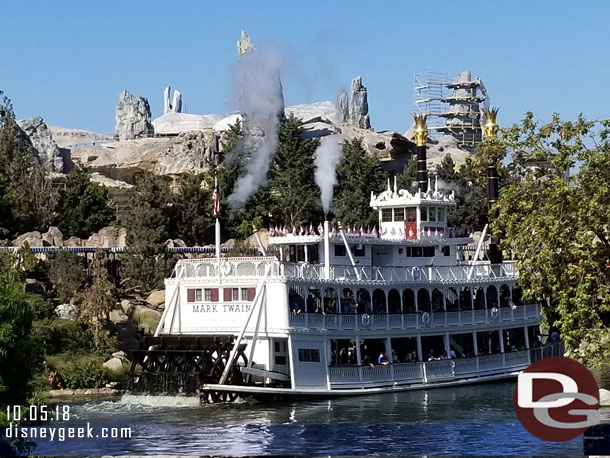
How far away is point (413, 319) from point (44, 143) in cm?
5911

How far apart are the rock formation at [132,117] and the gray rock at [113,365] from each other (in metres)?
87.2

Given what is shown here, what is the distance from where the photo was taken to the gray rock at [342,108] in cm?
12744

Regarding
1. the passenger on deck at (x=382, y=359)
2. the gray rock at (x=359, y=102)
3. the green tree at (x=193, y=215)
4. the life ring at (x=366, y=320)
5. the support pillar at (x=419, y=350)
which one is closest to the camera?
the life ring at (x=366, y=320)

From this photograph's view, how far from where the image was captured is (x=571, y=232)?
32.1m

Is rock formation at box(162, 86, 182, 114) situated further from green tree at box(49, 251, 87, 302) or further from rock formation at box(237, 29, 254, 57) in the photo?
green tree at box(49, 251, 87, 302)

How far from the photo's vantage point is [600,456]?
1927 cm

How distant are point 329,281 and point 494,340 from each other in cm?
1062

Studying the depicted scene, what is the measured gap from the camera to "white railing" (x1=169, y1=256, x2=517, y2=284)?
39.5 m

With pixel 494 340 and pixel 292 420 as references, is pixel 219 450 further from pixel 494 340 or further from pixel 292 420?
pixel 494 340

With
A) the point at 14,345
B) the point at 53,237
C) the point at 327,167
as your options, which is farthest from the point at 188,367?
the point at 53,237

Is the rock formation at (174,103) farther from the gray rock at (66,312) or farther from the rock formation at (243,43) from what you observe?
the gray rock at (66,312)

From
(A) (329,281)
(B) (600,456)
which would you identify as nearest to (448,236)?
(A) (329,281)

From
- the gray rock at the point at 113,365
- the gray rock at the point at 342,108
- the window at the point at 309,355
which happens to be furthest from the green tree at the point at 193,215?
the gray rock at the point at 342,108

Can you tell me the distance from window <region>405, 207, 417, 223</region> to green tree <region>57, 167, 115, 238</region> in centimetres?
2728
